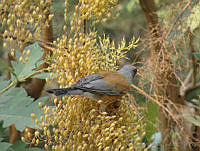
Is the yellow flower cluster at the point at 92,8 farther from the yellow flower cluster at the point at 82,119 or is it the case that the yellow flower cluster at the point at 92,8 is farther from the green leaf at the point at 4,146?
the green leaf at the point at 4,146

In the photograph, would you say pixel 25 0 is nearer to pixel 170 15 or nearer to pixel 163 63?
pixel 163 63

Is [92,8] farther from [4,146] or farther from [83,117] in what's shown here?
[4,146]

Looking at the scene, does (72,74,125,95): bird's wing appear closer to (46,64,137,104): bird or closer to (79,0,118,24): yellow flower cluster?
(46,64,137,104): bird

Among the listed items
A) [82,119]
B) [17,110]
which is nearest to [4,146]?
[17,110]

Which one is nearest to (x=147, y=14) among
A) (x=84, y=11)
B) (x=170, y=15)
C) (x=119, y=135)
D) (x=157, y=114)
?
(x=170, y=15)

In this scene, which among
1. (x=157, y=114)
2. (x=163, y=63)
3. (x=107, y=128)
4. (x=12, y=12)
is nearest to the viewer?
(x=107, y=128)

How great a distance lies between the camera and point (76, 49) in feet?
3.11

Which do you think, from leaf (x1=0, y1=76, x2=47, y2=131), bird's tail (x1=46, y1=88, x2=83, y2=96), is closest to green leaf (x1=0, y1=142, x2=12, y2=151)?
leaf (x1=0, y1=76, x2=47, y2=131)

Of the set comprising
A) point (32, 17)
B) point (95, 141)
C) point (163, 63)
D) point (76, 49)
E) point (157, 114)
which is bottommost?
point (157, 114)

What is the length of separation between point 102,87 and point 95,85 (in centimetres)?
4

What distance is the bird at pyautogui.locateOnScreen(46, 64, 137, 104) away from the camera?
0.87m

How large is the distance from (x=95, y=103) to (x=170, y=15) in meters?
1.15

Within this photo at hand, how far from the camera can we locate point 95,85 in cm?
93

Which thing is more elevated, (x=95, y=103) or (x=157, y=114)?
(x=95, y=103)
